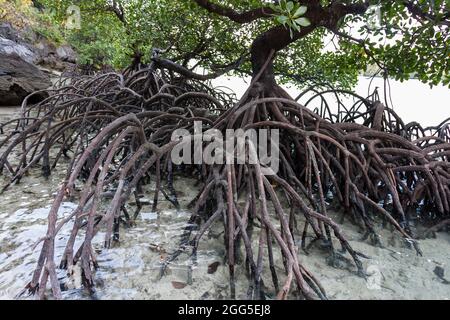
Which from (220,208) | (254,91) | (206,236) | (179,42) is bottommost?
(206,236)

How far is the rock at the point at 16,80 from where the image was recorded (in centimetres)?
599

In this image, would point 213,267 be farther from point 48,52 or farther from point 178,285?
point 48,52

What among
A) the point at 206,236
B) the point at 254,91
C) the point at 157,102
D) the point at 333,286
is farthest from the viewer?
the point at 157,102

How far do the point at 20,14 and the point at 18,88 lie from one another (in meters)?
5.76

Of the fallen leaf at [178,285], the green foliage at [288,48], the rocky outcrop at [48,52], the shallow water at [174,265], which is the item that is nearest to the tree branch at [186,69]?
the green foliage at [288,48]

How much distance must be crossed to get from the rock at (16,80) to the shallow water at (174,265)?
4.54 metres

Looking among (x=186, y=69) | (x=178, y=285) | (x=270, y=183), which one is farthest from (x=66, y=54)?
(x=178, y=285)

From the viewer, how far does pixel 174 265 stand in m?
1.76

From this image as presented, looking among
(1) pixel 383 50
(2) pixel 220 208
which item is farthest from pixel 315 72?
(2) pixel 220 208

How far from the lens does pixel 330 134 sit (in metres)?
2.57

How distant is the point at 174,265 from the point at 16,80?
584 cm

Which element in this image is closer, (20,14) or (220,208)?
(220,208)
